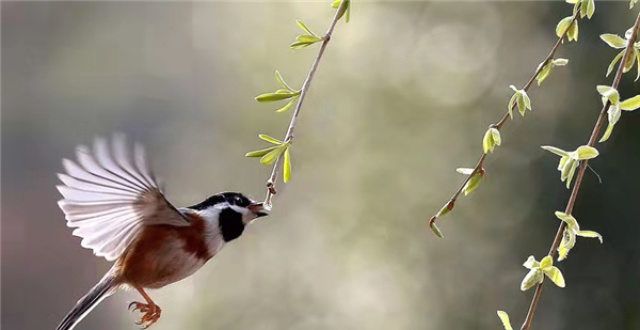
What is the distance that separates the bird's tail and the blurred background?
158 centimetres

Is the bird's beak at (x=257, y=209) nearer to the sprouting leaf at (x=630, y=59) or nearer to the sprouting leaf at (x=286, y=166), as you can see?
the sprouting leaf at (x=286, y=166)

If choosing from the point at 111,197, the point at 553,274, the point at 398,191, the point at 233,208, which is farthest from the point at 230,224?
the point at 398,191

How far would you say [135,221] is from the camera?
3.23ft

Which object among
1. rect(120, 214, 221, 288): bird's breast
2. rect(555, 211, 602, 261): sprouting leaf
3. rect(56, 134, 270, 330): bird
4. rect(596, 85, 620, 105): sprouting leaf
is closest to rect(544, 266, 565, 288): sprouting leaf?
rect(555, 211, 602, 261): sprouting leaf

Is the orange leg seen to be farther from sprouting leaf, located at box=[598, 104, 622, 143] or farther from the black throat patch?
sprouting leaf, located at box=[598, 104, 622, 143]

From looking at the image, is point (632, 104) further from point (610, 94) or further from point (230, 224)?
point (230, 224)

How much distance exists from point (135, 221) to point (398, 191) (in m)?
1.96

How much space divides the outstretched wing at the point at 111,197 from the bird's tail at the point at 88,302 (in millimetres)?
47

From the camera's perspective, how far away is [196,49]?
3764 mm

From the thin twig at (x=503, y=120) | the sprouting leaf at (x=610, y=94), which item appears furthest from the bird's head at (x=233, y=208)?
the sprouting leaf at (x=610, y=94)

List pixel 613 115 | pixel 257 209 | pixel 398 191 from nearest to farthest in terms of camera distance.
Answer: pixel 613 115 < pixel 257 209 < pixel 398 191

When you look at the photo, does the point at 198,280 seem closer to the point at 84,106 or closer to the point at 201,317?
the point at 201,317

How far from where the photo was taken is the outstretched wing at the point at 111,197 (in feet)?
2.80

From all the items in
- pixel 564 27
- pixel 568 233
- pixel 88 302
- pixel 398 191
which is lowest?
pixel 398 191
